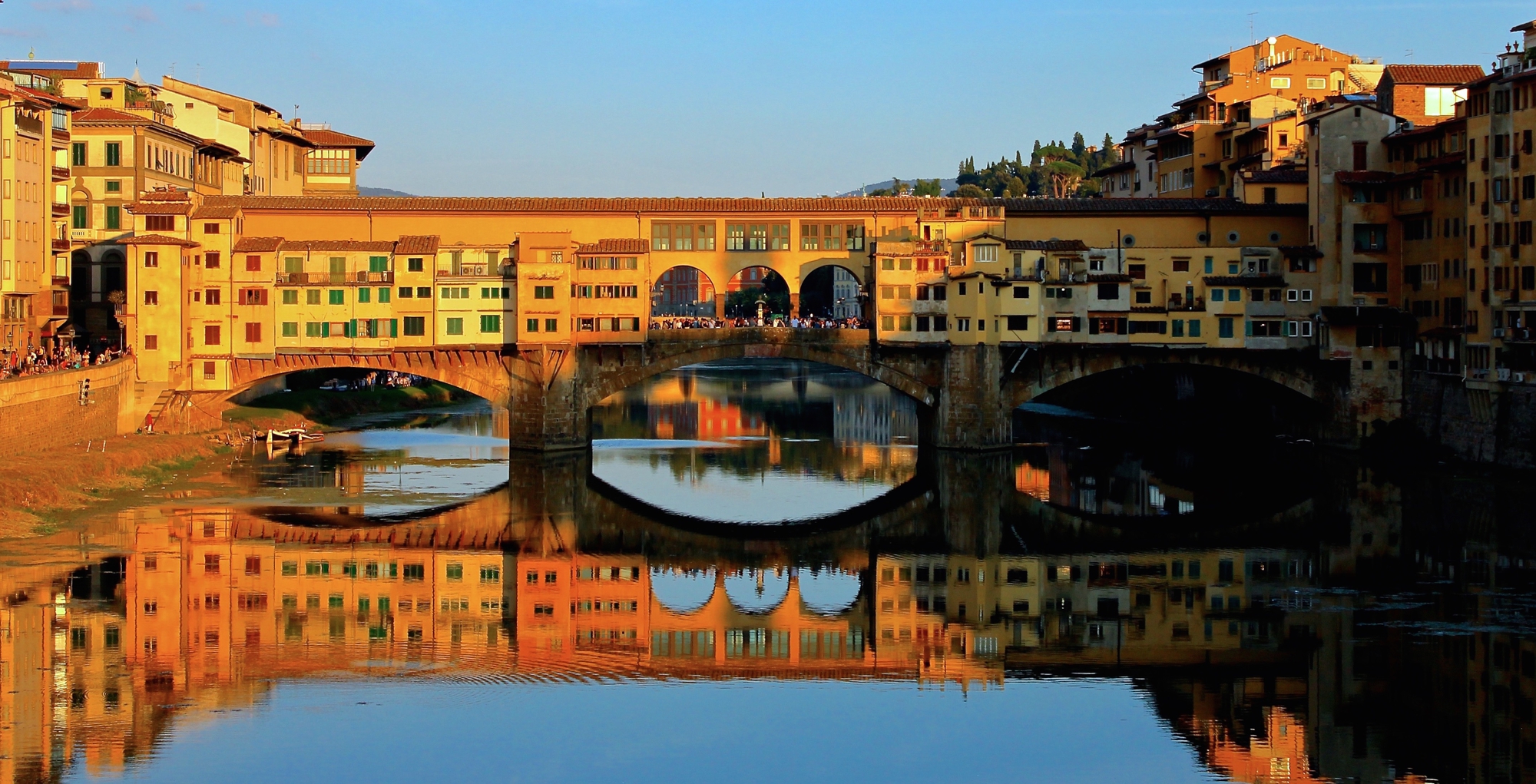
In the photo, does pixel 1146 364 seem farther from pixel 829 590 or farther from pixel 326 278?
pixel 326 278

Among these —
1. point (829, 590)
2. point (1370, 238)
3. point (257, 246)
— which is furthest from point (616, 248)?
point (1370, 238)

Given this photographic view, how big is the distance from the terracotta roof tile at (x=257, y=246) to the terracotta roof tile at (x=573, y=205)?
108 inches

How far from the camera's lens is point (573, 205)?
6962 cm

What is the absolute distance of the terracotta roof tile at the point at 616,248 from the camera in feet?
219

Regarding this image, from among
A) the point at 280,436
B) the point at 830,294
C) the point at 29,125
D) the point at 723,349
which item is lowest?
the point at 280,436

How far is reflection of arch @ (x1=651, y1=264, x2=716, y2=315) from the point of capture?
19200 centimetres

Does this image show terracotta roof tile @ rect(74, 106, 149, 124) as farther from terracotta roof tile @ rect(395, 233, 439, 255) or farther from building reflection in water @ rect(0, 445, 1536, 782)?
building reflection in water @ rect(0, 445, 1536, 782)

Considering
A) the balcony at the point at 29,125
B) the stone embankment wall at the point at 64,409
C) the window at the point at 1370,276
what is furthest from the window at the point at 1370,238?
the balcony at the point at 29,125

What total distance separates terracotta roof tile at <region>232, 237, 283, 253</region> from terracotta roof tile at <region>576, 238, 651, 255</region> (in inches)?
444

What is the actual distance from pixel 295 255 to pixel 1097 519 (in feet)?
106

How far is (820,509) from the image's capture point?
54.3 metres

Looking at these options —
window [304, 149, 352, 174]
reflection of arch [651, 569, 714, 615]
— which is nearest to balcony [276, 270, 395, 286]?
reflection of arch [651, 569, 714, 615]

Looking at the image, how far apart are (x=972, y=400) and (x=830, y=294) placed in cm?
8503

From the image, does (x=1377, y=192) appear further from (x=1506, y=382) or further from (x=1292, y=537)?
(x=1292, y=537)
